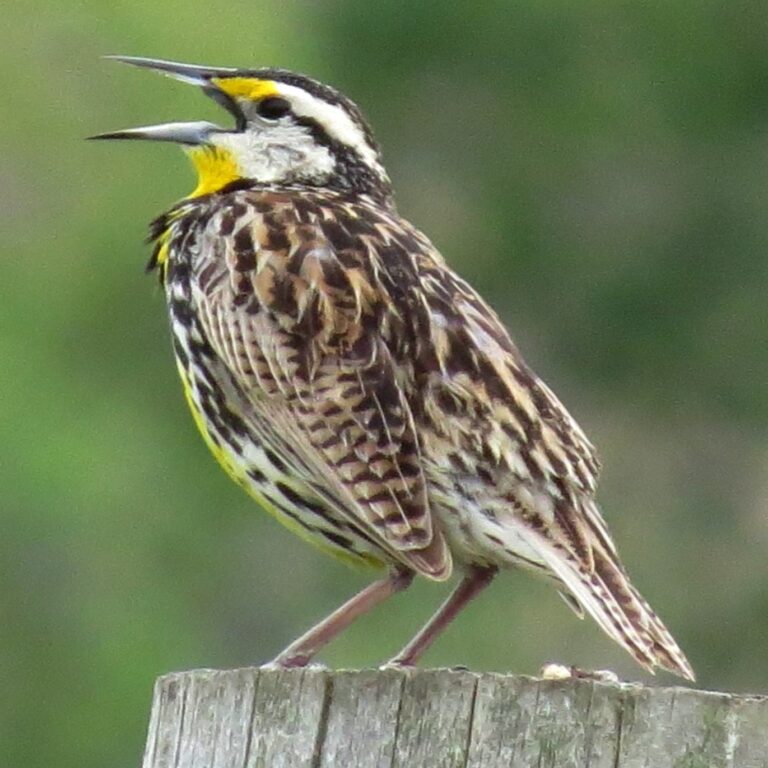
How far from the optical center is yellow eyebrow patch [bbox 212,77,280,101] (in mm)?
6965

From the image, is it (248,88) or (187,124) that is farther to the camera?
(248,88)

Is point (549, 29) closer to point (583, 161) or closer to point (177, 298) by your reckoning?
point (583, 161)

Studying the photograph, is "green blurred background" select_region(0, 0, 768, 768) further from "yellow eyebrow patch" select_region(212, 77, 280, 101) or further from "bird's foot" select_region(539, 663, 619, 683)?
"bird's foot" select_region(539, 663, 619, 683)

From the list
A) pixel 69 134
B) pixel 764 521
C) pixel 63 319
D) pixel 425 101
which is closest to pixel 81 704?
pixel 63 319

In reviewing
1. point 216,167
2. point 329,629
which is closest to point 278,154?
point 216,167

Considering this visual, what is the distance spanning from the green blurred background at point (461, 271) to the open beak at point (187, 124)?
20.1ft

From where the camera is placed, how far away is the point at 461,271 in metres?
17.4

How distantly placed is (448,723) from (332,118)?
8.59ft

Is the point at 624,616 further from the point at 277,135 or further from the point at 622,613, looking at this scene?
the point at 277,135

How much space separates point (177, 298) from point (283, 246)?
0.29m

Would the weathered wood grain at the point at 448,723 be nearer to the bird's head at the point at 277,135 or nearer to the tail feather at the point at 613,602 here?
the tail feather at the point at 613,602

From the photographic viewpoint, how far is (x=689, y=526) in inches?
693

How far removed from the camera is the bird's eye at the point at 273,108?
6.96 m

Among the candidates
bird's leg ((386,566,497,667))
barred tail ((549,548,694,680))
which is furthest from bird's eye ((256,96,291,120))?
barred tail ((549,548,694,680))
